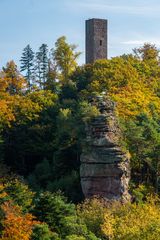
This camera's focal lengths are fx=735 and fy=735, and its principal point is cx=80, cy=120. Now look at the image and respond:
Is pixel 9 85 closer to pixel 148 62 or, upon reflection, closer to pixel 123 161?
pixel 148 62

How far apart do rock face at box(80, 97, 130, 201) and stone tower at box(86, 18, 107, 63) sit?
59.3ft

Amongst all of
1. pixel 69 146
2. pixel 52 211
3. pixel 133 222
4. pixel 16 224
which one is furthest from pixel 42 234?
pixel 69 146

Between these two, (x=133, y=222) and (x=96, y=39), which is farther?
(x=96, y=39)

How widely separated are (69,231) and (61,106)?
19.4 meters

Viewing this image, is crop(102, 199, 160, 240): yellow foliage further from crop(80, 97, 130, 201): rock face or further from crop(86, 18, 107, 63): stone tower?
crop(86, 18, 107, 63): stone tower

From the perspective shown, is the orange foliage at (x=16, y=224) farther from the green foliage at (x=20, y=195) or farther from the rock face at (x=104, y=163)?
the rock face at (x=104, y=163)

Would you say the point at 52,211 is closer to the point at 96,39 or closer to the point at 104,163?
the point at 104,163

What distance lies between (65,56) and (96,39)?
3.30 meters

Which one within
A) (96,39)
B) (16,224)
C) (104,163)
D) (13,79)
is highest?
(96,39)

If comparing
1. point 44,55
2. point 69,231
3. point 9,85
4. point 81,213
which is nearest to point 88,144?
point 81,213

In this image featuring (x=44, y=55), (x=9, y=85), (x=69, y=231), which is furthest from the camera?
(x=44, y=55)

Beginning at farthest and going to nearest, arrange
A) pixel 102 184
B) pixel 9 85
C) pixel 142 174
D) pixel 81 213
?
pixel 9 85, pixel 142 174, pixel 102 184, pixel 81 213

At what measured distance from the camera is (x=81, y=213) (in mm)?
37281

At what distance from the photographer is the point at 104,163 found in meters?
41.7
